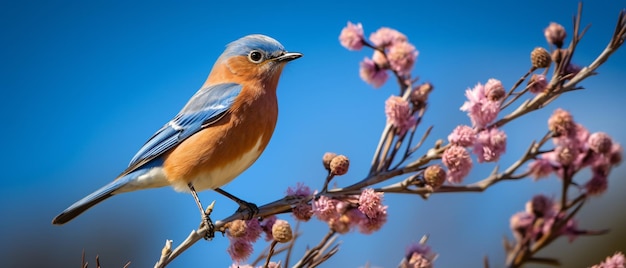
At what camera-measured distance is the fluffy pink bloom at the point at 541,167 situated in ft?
5.60

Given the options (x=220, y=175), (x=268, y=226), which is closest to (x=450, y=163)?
(x=268, y=226)

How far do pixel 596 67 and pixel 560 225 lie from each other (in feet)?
1.70

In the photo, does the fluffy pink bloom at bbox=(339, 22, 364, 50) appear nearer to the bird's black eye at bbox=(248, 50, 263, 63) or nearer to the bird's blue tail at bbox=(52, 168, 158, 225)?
the bird's black eye at bbox=(248, 50, 263, 63)

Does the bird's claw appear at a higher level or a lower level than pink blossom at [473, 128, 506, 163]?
lower

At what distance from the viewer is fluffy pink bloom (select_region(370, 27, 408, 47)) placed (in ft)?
7.01

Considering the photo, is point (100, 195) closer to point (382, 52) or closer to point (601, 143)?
point (382, 52)

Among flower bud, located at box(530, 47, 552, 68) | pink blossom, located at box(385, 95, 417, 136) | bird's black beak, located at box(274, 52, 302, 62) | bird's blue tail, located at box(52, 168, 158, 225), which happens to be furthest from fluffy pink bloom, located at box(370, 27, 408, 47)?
bird's blue tail, located at box(52, 168, 158, 225)

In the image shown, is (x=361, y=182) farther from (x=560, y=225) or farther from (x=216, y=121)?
(x=216, y=121)

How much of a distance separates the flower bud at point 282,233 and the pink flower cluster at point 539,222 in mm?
555

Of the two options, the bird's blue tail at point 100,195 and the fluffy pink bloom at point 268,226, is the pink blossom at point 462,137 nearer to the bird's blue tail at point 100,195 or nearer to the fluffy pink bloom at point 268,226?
the fluffy pink bloom at point 268,226

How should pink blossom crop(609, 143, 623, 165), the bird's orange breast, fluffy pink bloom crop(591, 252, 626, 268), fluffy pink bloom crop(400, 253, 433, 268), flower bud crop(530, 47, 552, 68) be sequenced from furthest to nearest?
the bird's orange breast → flower bud crop(530, 47, 552, 68) → pink blossom crop(609, 143, 623, 165) → fluffy pink bloom crop(400, 253, 433, 268) → fluffy pink bloom crop(591, 252, 626, 268)

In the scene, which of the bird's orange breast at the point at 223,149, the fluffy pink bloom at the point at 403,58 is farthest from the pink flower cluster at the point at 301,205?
the bird's orange breast at the point at 223,149

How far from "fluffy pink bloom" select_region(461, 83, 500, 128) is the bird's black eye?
1.18 m

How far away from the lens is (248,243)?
1829mm
